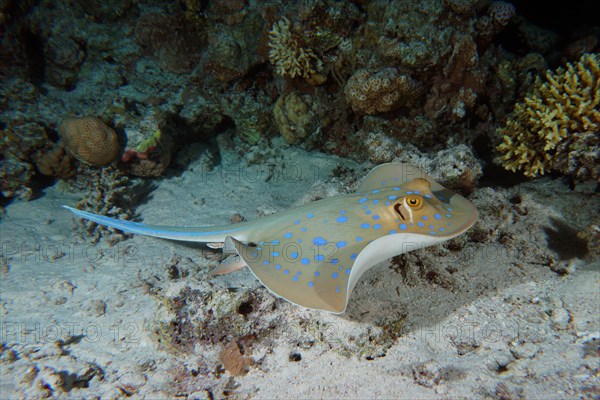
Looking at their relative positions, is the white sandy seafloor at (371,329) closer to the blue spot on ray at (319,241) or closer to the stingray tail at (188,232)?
the stingray tail at (188,232)

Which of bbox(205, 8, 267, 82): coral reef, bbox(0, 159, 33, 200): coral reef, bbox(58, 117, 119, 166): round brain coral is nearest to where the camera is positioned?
bbox(58, 117, 119, 166): round brain coral

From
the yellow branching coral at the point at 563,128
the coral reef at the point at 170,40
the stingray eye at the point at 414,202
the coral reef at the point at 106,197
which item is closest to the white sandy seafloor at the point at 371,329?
the yellow branching coral at the point at 563,128

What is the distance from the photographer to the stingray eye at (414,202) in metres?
2.85

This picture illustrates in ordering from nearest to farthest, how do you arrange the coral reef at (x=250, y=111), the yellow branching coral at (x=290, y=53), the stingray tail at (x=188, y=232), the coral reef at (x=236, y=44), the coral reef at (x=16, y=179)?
1. the stingray tail at (x=188, y=232)
2. the coral reef at (x=16, y=179)
3. the yellow branching coral at (x=290, y=53)
4. the coral reef at (x=236, y=44)
5. the coral reef at (x=250, y=111)

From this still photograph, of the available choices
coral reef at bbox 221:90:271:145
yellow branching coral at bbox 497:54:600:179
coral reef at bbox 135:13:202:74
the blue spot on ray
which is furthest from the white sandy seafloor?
coral reef at bbox 135:13:202:74

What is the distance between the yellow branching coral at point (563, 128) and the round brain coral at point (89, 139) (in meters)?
6.87

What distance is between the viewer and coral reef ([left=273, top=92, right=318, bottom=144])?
6938 millimetres

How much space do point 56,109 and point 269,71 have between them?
4816 mm

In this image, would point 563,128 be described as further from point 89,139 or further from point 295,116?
point 89,139

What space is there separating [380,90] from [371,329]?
431 centimetres

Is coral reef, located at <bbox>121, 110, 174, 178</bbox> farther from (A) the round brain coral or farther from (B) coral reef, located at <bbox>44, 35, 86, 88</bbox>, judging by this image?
(B) coral reef, located at <bbox>44, 35, 86, 88</bbox>

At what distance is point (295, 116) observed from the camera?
22.9 ft

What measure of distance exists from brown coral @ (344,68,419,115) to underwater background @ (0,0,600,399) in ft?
0.15

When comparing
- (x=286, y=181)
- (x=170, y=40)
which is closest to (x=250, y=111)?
(x=286, y=181)
